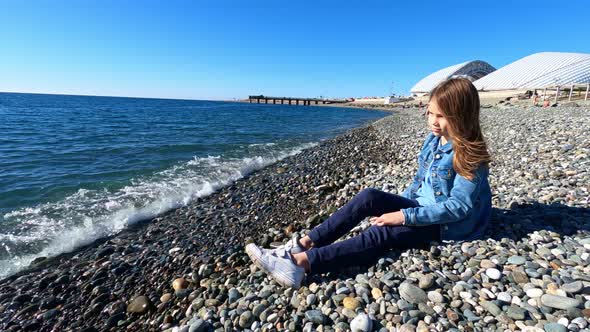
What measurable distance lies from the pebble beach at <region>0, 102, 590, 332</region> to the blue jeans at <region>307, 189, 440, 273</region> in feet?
0.39

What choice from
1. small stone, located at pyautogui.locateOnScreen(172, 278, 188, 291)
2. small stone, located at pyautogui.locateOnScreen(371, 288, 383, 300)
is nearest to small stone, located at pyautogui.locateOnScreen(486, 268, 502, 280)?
small stone, located at pyautogui.locateOnScreen(371, 288, 383, 300)

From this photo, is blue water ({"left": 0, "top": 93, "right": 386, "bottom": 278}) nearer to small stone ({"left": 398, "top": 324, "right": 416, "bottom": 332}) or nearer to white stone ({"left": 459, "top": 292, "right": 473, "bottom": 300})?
small stone ({"left": 398, "top": 324, "right": 416, "bottom": 332})

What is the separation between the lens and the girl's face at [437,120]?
2537mm

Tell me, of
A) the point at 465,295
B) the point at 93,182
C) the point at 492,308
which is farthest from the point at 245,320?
the point at 93,182

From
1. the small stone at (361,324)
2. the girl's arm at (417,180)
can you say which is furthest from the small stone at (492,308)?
the girl's arm at (417,180)

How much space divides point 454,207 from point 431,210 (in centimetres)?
18

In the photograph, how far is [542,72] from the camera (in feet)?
175

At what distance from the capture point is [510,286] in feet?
6.97

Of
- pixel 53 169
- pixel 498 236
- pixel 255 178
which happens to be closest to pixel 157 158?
pixel 53 169

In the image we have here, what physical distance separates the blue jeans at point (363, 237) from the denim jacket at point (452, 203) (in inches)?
7.4

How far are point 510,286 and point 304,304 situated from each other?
157 centimetres

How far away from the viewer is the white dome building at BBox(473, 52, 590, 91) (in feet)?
159

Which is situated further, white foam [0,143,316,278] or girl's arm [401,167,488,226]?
white foam [0,143,316,278]

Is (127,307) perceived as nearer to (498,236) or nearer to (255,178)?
(498,236)
